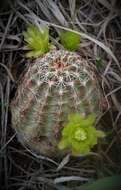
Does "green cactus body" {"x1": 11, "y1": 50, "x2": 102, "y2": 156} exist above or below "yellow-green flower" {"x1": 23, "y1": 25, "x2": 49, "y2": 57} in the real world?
below

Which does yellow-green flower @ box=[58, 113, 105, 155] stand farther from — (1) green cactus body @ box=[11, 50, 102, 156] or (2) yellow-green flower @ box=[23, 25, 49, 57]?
(2) yellow-green flower @ box=[23, 25, 49, 57]

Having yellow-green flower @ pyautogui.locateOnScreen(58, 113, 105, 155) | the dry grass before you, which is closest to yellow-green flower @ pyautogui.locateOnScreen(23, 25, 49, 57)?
the dry grass

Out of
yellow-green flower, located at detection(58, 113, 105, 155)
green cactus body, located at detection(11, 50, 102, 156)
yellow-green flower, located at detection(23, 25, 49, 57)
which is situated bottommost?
yellow-green flower, located at detection(58, 113, 105, 155)

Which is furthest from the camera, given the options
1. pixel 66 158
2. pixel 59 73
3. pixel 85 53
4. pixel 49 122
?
pixel 85 53

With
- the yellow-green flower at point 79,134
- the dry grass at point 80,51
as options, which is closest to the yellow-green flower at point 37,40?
the dry grass at point 80,51

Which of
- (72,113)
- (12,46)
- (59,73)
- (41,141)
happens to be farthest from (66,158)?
(12,46)

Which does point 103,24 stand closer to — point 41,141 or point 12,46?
point 12,46

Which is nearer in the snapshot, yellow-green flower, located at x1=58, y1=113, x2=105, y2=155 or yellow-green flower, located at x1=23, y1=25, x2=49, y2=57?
yellow-green flower, located at x1=58, y1=113, x2=105, y2=155
